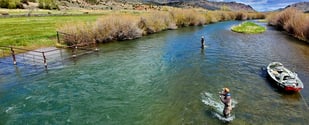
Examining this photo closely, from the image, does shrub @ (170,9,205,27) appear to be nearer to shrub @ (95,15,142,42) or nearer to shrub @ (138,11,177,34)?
shrub @ (138,11,177,34)

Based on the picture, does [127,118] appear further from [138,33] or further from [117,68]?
[138,33]

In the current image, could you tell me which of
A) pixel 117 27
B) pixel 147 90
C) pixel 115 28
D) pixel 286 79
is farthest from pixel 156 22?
pixel 286 79

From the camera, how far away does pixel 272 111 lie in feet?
56.6

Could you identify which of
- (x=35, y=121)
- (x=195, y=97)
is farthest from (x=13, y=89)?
(x=195, y=97)

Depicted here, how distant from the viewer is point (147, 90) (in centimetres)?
2144

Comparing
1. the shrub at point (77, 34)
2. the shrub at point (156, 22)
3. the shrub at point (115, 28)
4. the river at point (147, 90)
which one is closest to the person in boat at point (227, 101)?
the river at point (147, 90)

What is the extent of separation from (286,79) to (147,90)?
42.3 feet

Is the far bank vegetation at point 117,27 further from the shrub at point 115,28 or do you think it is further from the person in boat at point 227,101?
the person in boat at point 227,101

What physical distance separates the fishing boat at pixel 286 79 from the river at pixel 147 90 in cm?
66

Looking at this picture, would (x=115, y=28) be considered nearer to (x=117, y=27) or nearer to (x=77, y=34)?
(x=117, y=27)

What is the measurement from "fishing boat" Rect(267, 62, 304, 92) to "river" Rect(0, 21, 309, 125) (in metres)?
0.66

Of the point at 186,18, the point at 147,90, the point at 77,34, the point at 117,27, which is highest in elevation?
the point at 186,18

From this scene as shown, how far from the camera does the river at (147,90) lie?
16.6 m

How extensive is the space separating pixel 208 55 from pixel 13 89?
2572 cm
